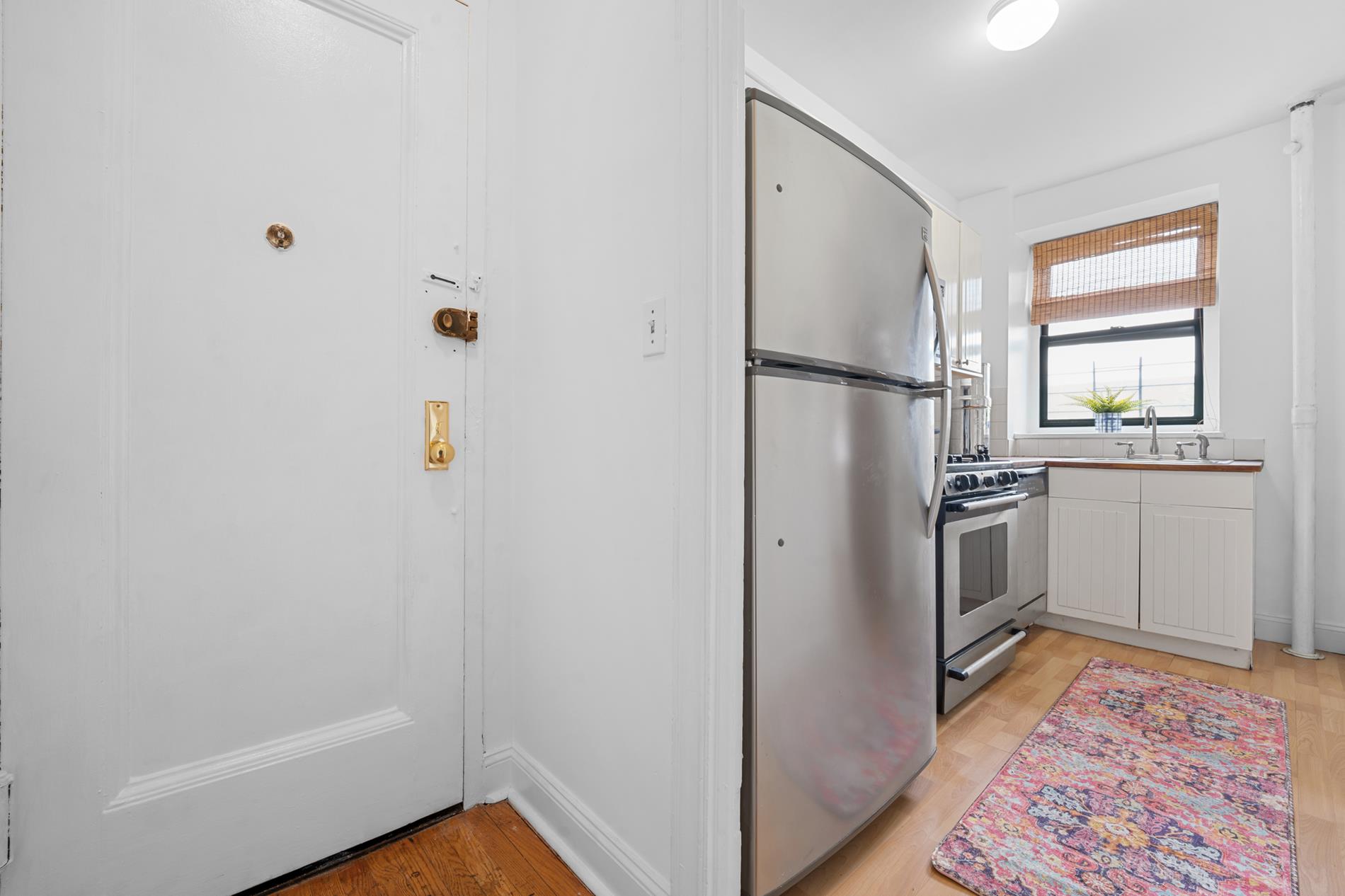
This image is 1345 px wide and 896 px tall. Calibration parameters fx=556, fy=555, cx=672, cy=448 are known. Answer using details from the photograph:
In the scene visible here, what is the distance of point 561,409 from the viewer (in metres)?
1.34

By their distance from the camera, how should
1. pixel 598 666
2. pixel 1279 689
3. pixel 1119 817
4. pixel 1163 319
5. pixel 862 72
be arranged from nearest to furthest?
pixel 598 666 < pixel 1119 817 < pixel 1279 689 < pixel 862 72 < pixel 1163 319

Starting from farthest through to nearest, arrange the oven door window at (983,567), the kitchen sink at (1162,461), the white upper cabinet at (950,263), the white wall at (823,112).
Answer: the white upper cabinet at (950,263)
the kitchen sink at (1162,461)
the white wall at (823,112)
the oven door window at (983,567)

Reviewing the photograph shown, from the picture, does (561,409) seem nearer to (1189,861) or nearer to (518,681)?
(518,681)

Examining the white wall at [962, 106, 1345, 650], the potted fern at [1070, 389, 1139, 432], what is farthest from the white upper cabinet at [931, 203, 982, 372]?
the white wall at [962, 106, 1345, 650]

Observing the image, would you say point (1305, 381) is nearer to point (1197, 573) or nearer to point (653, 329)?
point (1197, 573)

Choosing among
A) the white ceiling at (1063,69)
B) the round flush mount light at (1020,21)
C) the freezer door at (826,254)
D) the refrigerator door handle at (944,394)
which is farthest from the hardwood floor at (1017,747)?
the white ceiling at (1063,69)

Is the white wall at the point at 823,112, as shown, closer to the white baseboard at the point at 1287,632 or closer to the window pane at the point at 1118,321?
the window pane at the point at 1118,321

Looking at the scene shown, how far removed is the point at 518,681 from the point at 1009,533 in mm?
2144

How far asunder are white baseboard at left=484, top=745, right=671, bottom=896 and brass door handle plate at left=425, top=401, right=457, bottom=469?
79cm

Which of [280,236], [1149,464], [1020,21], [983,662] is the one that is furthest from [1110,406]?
[280,236]

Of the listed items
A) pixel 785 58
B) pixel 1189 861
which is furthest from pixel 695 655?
pixel 785 58

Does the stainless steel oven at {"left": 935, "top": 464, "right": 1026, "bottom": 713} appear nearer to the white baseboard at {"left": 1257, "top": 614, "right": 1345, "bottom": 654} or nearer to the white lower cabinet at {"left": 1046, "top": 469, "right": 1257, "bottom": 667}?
the white lower cabinet at {"left": 1046, "top": 469, "right": 1257, "bottom": 667}

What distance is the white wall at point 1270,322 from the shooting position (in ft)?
8.61

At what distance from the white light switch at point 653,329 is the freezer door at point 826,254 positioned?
17 cm
